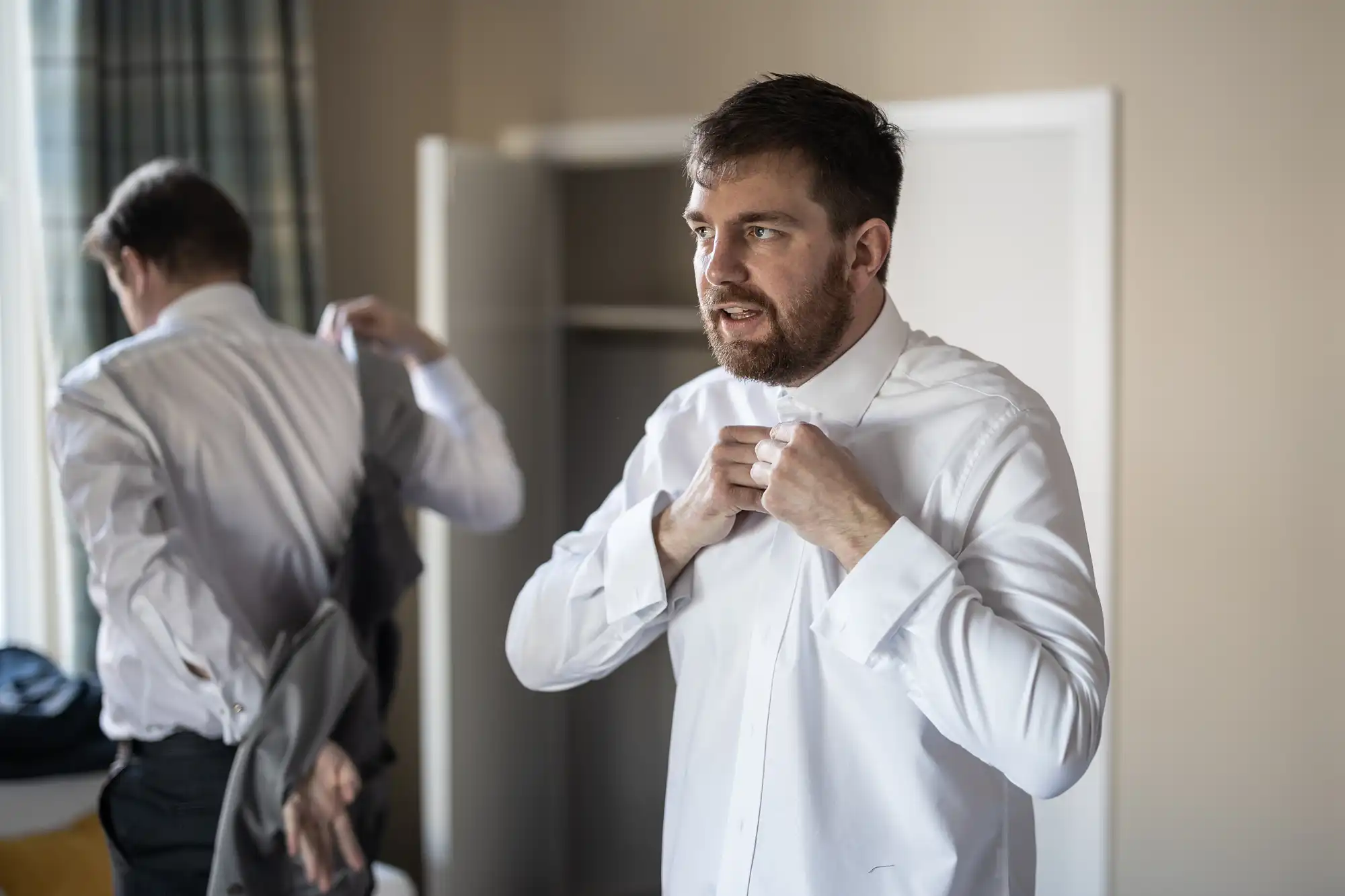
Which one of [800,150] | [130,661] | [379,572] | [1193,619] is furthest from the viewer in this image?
[1193,619]

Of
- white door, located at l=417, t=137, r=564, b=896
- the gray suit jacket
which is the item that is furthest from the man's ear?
white door, located at l=417, t=137, r=564, b=896

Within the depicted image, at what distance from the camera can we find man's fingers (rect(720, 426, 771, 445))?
1.18 metres

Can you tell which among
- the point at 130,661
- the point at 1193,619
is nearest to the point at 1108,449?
the point at 1193,619

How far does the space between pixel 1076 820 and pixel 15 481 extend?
208 centimetres

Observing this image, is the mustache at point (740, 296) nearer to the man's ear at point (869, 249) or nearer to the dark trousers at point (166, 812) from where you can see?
the man's ear at point (869, 249)

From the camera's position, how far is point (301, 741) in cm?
171

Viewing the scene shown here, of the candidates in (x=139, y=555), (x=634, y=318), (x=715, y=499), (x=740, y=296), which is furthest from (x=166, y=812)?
(x=634, y=318)

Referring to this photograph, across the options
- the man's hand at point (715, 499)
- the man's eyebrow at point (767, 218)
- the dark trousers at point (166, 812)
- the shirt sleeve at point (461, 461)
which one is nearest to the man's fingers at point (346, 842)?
the dark trousers at point (166, 812)

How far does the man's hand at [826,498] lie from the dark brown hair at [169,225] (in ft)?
3.56

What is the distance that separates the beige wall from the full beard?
3.83 feet

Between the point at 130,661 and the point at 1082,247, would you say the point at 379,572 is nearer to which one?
the point at 130,661

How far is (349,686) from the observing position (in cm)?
176

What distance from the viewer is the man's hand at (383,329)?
1.97 metres

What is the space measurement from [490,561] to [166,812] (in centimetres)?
109
